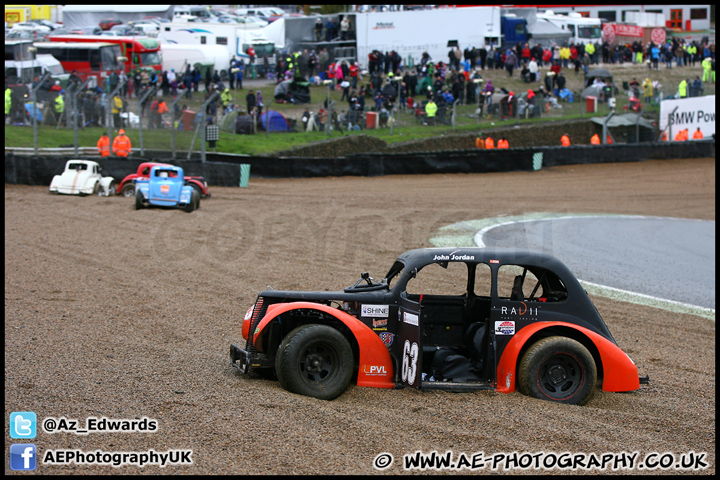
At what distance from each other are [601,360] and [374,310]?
2.00 metres

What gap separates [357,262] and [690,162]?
72.5 ft

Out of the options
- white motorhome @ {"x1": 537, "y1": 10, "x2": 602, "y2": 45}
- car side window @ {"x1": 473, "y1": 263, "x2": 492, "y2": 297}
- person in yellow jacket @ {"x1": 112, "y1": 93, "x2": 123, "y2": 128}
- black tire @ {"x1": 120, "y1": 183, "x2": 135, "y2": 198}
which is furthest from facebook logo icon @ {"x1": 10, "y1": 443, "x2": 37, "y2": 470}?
white motorhome @ {"x1": 537, "y1": 10, "x2": 602, "y2": 45}

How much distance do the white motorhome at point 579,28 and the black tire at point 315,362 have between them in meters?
41.8

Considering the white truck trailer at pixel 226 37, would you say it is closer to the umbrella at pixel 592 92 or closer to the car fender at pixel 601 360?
the umbrella at pixel 592 92

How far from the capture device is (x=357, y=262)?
40.9 feet

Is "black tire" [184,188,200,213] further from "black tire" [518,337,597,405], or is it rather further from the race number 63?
"black tire" [518,337,597,405]

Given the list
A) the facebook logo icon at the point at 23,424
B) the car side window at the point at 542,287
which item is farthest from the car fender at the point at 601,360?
the facebook logo icon at the point at 23,424

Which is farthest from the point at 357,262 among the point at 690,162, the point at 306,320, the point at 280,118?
the point at 690,162

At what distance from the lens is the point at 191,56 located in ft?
115

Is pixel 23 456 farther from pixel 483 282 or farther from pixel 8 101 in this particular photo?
pixel 8 101

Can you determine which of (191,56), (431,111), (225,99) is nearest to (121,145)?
(225,99)

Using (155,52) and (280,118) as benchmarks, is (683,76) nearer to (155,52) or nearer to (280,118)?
(280,118)

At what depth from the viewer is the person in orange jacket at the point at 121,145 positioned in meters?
22.6

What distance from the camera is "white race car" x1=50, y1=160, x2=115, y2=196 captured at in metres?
19.7
